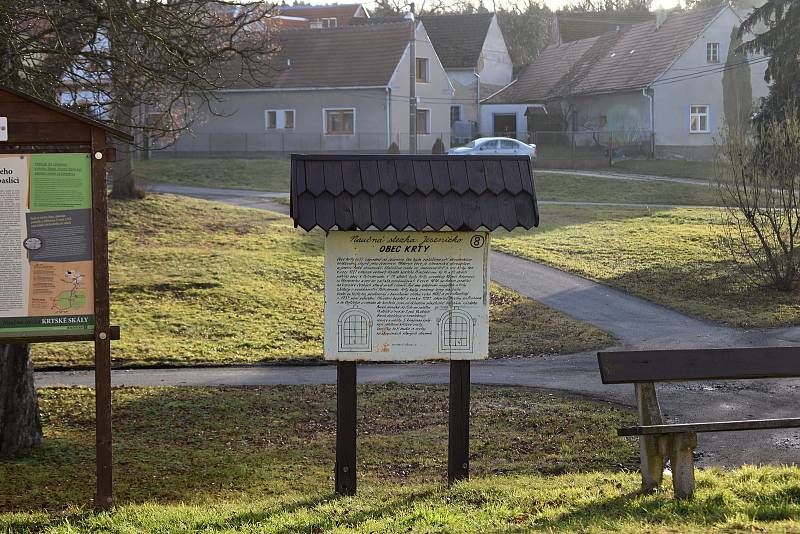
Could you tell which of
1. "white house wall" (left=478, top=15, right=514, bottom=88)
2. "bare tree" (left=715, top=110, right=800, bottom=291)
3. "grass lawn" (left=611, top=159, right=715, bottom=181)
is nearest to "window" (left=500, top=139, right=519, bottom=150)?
"grass lawn" (left=611, top=159, right=715, bottom=181)

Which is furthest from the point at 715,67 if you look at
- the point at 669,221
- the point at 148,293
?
the point at 148,293

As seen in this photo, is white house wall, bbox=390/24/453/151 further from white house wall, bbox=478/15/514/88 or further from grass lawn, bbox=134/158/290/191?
grass lawn, bbox=134/158/290/191

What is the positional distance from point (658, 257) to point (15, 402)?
18074mm

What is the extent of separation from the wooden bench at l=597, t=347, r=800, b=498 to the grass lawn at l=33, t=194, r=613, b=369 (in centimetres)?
954

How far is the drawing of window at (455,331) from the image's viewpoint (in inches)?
301

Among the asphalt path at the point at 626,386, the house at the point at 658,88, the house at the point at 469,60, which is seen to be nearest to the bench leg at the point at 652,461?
the asphalt path at the point at 626,386

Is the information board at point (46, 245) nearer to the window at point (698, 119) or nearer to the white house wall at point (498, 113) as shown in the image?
the window at point (698, 119)

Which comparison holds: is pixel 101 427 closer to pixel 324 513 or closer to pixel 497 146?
pixel 324 513

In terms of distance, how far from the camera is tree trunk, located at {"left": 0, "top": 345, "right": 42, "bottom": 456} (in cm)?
987

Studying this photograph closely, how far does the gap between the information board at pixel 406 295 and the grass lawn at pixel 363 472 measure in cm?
108

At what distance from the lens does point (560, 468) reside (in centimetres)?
910

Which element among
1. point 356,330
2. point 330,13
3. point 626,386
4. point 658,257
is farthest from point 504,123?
point 356,330

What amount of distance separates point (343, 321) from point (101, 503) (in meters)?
2.10

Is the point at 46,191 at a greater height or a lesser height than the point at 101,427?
greater
